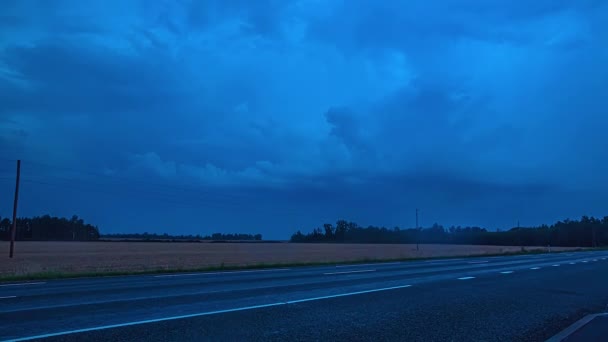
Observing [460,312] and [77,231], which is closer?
[460,312]

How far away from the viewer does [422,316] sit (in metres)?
11.0

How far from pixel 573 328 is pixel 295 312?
18.6ft

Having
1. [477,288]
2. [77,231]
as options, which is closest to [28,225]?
[77,231]

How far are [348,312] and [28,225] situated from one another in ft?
585

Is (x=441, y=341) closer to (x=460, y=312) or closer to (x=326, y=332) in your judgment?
(x=326, y=332)

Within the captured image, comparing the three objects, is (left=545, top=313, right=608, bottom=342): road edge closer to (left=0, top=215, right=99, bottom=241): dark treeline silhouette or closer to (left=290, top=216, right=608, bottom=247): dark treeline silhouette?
(left=290, top=216, right=608, bottom=247): dark treeline silhouette

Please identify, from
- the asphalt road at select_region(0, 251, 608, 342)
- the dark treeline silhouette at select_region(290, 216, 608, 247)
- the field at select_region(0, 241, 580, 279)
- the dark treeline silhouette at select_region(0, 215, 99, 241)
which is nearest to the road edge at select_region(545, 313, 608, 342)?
the asphalt road at select_region(0, 251, 608, 342)

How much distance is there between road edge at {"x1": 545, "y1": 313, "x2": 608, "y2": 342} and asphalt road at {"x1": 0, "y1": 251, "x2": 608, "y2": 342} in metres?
0.22

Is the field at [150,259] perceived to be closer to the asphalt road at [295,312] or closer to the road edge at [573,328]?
the asphalt road at [295,312]

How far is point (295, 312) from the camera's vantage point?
A: 1124 cm

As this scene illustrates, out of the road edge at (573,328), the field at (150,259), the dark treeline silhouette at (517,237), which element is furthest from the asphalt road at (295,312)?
the dark treeline silhouette at (517,237)

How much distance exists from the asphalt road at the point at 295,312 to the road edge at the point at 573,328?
22cm

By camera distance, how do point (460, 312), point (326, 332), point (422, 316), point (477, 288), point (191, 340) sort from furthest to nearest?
1. point (477, 288)
2. point (460, 312)
3. point (422, 316)
4. point (326, 332)
5. point (191, 340)

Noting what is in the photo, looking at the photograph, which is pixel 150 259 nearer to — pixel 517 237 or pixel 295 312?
pixel 295 312
